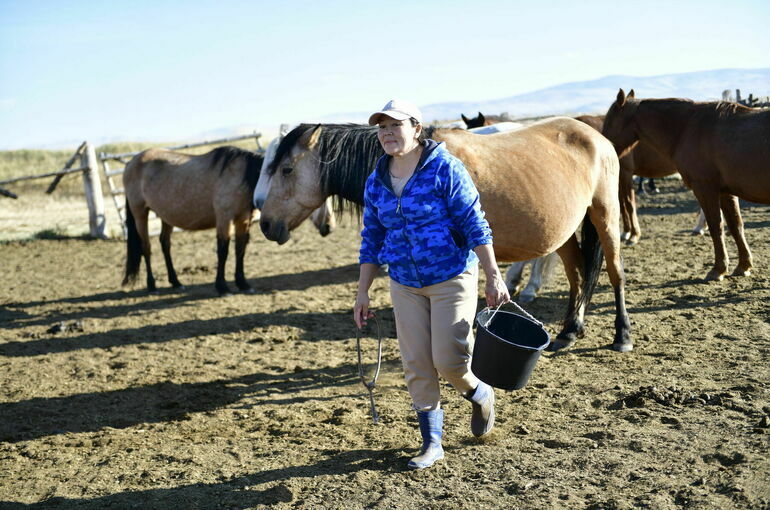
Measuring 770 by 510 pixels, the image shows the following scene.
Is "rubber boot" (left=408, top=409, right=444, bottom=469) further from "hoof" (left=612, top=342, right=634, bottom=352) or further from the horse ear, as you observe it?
the horse ear

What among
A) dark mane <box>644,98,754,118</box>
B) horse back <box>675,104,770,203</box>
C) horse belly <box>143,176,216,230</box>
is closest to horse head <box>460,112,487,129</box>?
dark mane <box>644,98,754,118</box>

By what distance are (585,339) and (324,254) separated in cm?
595

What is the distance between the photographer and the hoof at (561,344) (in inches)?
204

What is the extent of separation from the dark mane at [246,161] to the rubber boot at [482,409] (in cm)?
538

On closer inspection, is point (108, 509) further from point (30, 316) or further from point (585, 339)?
point (30, 316)

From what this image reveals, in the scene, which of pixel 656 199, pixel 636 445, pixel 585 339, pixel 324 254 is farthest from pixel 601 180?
pixel 656 199

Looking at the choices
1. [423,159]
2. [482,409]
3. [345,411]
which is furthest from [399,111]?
[345,411]

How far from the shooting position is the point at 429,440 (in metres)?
3.32

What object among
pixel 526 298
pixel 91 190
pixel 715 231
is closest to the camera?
pixel 526 298

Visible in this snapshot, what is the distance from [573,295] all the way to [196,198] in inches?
209

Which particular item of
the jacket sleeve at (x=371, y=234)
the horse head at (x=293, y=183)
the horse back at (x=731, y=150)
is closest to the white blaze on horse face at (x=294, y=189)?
the horse head at (x=293, y=183)

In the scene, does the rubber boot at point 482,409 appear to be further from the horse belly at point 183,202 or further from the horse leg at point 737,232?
the horse belly at point 183,202

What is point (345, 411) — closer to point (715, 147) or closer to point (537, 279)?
point (537, 279)

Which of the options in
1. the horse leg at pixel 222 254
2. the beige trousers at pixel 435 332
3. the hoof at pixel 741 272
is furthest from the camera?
the horse leg at pixel 222 254
